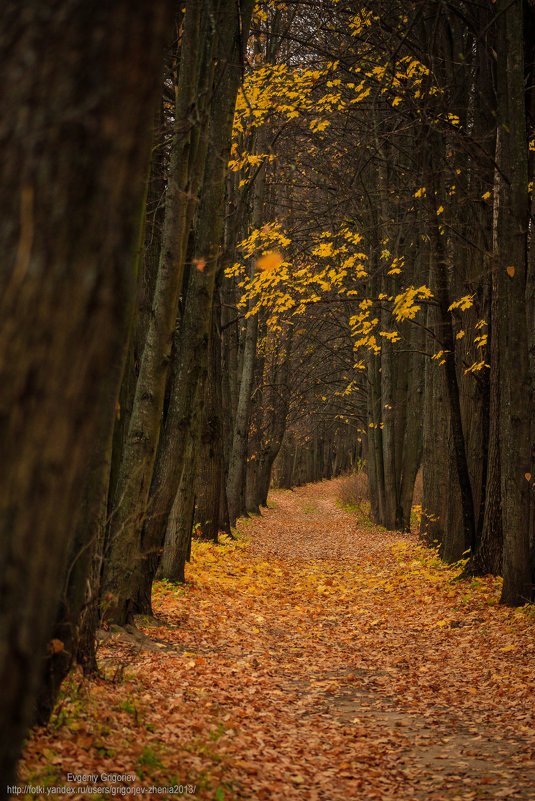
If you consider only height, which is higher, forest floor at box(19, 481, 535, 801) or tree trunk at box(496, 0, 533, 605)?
tree trunk at box(496, 0, 533, 605)

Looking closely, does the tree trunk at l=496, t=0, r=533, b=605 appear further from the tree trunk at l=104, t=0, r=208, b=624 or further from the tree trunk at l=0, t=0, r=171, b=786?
the tree trunk at l=0, t=0, r=171, b=786

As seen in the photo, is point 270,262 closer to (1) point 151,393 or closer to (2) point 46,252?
(1) point 151,393

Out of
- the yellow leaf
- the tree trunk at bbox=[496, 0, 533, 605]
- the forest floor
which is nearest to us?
the forest floor

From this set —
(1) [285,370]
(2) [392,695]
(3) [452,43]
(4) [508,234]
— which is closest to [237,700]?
(2) [392,695]

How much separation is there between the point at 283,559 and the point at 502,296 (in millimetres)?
8265

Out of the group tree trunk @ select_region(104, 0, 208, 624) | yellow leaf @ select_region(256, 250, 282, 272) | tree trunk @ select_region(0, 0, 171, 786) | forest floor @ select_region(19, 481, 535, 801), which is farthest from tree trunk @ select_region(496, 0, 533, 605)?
tree trunk @ select_region(0, 0, 171, 786)

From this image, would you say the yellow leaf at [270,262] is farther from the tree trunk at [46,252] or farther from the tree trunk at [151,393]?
the tree trunk at [46,252]

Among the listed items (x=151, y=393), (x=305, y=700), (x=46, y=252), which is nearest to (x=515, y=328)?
(x=151, y=393)

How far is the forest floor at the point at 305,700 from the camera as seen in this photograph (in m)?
3.80

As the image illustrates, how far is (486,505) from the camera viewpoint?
987 cm

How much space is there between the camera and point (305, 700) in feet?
19.4

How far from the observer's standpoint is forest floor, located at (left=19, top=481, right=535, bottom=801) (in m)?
3.80

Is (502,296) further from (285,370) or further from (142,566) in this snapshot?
(285,370)

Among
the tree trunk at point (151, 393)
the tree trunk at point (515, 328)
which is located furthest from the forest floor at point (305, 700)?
the tree trunk at point (515, 328)
